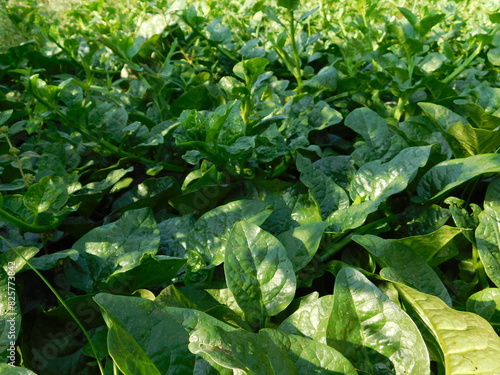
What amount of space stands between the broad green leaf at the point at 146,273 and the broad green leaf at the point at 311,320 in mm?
255

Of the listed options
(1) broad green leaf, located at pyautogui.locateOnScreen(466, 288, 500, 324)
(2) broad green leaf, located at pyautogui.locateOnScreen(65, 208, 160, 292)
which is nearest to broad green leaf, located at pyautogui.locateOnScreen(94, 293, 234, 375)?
(2) broad green leaf, located at pyautogui.locateOnScreen(65, 208, 160, 292)

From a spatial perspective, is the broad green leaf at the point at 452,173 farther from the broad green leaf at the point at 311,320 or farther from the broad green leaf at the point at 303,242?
the broad green leaf at the point at 311,320

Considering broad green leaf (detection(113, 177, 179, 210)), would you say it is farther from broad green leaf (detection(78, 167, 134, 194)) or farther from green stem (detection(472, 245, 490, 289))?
green stem (detection(472, 245, 490, 289))

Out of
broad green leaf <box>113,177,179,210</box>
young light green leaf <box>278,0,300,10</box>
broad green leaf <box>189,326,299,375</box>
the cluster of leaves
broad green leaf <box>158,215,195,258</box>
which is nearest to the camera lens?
broad green leaf <box>189,326,299,375</box>

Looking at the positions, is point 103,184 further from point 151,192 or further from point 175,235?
point 175,235

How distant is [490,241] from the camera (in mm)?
1051

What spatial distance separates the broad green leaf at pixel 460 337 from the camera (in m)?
0.71

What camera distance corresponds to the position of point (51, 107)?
149cm

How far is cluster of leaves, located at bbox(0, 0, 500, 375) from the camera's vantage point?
0.80 m

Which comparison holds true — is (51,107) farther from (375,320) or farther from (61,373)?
(375,320)

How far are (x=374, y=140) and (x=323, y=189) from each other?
0.25m

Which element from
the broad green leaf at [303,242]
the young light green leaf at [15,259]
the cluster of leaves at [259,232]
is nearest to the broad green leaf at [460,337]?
the cluster of leaves at [259,232]

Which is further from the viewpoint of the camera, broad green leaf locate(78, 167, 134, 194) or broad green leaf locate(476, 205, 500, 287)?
broad green leaf locate(78, 167, 134, 194)

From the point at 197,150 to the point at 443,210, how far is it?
624mm
